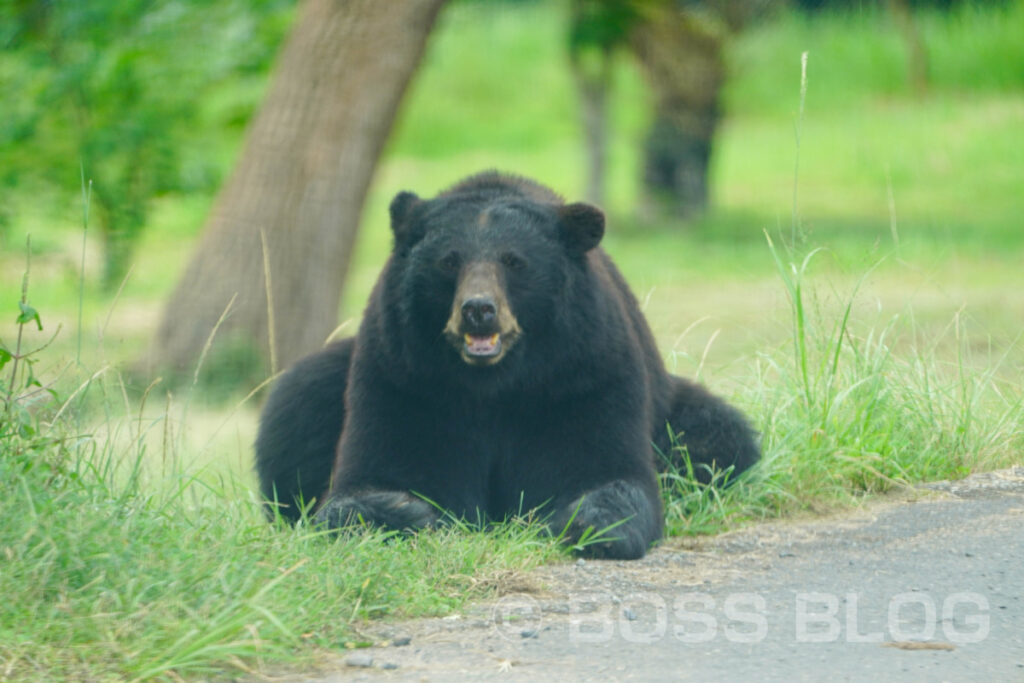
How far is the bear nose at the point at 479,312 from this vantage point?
4.75 m

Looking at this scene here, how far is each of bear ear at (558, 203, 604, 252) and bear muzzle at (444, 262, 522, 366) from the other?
343mm

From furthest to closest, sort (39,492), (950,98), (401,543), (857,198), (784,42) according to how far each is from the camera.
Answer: (784,42), (950,98), (857,198), (401,543), (39,492)

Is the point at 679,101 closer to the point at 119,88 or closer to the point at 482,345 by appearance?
the point at 119,88

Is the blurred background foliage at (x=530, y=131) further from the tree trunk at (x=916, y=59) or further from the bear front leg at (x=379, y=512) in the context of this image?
the bear front leg at (x=379, y=512)

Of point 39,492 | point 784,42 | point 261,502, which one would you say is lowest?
point 261,502

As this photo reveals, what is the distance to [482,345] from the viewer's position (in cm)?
484

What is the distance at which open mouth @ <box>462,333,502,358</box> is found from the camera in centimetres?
483

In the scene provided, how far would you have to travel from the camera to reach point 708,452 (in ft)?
18.4

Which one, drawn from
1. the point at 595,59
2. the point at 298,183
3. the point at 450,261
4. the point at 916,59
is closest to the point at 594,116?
the point at 595,59

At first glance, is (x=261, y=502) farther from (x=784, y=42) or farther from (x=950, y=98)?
(x=784, y=42)

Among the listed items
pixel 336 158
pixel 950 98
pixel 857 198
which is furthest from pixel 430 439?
pixel 950 98

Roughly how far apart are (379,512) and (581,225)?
4.04 feet

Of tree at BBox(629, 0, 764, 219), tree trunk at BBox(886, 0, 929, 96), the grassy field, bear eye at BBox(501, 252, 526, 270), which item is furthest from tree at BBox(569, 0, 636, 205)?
bear eye at BBox(501, 252, 526, 270)

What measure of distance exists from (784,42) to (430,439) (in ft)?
101
